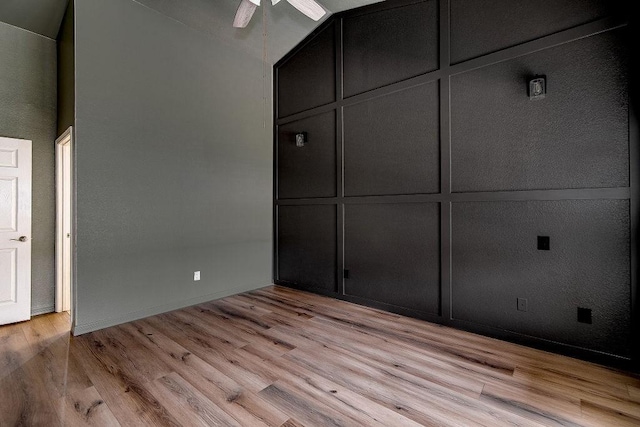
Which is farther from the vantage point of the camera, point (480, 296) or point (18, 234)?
point (18, 234)

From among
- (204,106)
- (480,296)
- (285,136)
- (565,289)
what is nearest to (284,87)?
(285,136)

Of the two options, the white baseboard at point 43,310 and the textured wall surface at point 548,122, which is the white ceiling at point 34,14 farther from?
the textured wall surface at point 548,122

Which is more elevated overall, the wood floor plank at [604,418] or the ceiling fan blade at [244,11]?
the ceiling fan blade at [244,11]

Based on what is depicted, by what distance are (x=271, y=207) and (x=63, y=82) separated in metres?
3.02

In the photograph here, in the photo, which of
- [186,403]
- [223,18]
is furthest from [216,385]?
[223,18]

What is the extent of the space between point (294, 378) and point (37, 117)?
4.29 m

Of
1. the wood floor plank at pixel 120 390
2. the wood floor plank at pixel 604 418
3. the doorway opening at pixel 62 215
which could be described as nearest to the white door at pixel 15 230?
the doorway opening at pixel 62 215

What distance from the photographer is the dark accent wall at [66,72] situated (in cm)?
311

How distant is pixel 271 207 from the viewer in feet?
16.4

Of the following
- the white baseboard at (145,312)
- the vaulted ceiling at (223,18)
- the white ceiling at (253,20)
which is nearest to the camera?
the white baseboard at (145,312)

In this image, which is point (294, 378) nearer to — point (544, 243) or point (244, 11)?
point (544, 243)

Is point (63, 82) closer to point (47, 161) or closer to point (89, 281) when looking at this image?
point (47, 161)

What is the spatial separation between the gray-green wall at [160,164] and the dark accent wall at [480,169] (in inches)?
40.3

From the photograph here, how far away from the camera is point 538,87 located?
2596 millimetres
